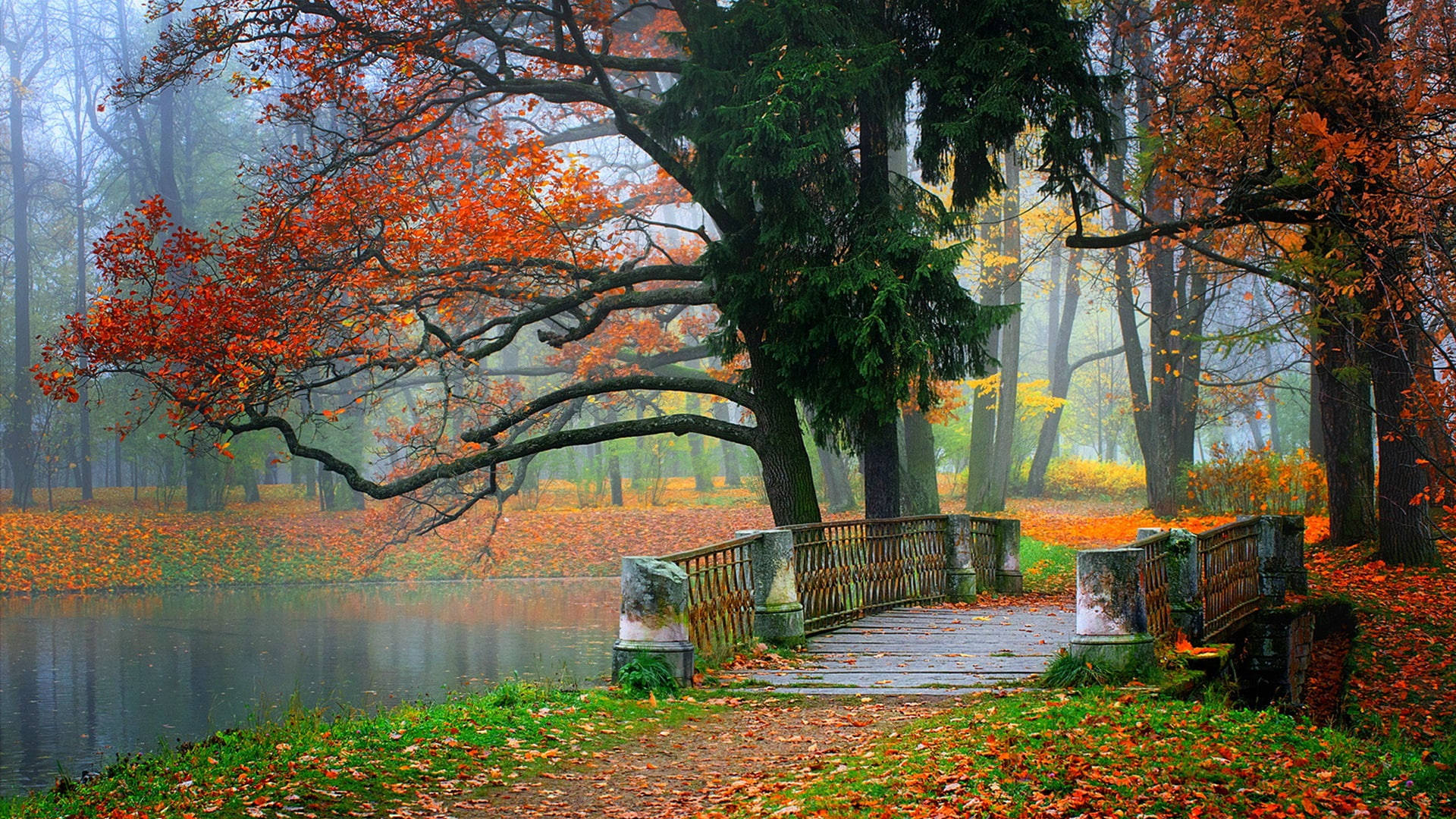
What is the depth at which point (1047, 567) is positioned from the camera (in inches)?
784

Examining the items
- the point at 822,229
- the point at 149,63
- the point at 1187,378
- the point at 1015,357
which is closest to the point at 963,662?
the point at 822,229

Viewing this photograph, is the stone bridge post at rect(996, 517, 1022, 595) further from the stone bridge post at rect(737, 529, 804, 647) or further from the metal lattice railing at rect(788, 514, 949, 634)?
the stone bridge post at rect(737, 529, 804, 647)

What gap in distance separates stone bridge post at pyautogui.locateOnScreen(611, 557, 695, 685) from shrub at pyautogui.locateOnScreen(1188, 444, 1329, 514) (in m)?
15.4

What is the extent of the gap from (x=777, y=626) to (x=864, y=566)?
2.31m

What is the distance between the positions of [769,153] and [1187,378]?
46.2ft

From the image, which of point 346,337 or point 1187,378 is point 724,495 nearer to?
point 1187,378

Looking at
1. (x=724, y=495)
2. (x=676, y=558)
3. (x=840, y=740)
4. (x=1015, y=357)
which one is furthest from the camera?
(x=724, y=495)

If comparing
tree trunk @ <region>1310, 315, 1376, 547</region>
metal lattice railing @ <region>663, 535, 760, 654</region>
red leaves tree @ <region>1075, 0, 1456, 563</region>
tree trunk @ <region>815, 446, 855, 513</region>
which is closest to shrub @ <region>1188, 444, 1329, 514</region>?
tree trunk @ <region>1310, 315, 1376, 547</region>

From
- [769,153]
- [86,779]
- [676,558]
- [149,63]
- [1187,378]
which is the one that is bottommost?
[86,779]

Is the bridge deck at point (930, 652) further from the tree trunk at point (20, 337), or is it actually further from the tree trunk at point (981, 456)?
the tree trunk at point (20, 337)

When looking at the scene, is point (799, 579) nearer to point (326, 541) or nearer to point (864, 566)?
point (864, 566)

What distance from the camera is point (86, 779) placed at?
7.60m

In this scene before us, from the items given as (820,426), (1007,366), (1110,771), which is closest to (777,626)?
(820,426)

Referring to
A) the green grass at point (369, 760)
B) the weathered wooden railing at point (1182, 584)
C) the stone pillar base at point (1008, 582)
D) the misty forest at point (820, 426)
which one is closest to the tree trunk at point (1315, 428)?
the misty forest at point (820, 426)
